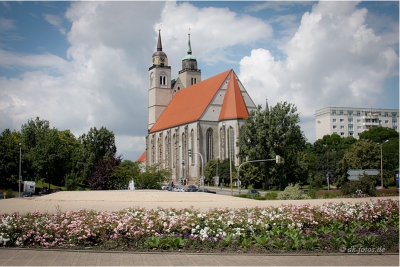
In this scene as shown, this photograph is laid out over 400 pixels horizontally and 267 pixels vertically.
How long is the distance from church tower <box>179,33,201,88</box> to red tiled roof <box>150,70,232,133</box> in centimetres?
519

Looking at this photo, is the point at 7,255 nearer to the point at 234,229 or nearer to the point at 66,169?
the point at 234,229

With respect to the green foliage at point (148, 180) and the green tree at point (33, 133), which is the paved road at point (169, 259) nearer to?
the green foliage at point (148, 180)

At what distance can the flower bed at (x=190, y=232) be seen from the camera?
13.8m

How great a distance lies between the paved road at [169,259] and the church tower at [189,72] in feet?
319

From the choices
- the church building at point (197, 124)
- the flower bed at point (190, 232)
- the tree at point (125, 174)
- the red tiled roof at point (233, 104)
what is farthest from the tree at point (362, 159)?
the flower bed at point (190, 232)

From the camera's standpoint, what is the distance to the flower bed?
13812 millimetres

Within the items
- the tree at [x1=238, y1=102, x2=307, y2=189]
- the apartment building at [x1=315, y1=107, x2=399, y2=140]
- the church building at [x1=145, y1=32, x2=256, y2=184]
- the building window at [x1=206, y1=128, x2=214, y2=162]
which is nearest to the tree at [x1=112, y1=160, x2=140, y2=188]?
the tree at [x1=238, y1=102, x2=307, y2=189]

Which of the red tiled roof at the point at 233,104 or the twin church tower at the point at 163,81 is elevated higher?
the twin church tower at the point at 163,81

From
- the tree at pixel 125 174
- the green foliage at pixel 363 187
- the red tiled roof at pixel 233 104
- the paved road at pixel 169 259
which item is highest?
the red tiled roof at pixel 233 104

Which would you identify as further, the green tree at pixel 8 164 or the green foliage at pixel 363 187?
the green tree at pixel 8 164

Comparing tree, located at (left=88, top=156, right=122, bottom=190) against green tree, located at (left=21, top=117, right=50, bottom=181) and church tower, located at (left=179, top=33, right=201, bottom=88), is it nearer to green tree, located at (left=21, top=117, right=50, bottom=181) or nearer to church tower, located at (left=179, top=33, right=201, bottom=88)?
green tree, located at (left=21, top=117, right=50, bottom=181)

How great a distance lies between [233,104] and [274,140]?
21.6 metres

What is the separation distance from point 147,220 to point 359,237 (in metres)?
6.59

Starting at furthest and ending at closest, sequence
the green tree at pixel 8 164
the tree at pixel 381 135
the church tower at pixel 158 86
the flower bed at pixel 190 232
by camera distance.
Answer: the tree at pixel 381 135, the church tower at pixel 158 86, the green tree at pixel 8 164, the flower bed at pixel 190 232
